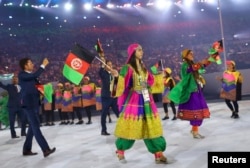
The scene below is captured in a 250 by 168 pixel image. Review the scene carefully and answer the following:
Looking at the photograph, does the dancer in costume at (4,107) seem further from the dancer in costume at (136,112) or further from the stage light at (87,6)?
the stage light at (87,6)

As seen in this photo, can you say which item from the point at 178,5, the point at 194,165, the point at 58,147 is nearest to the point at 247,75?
the point at 58,147

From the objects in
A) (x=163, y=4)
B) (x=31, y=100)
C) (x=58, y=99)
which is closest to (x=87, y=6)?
(x=163, y=4)

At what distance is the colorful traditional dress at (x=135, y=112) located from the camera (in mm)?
4902

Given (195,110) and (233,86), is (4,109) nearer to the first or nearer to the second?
(195,110)

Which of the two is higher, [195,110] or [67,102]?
[67,102]

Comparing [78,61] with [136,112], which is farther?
[78,61]

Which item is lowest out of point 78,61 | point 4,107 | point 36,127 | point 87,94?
point 36,127

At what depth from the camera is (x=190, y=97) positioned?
662 cm

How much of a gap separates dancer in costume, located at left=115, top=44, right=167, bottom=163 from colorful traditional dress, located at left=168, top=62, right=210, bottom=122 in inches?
60.1

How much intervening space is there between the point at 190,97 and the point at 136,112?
2.00 metres

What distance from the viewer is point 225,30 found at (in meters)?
30.5

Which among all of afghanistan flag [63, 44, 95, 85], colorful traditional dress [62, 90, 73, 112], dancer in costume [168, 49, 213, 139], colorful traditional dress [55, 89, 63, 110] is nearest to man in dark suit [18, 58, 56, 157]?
afghanistan flag [63, 44, 95, 85]

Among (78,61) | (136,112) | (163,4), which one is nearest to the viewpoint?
(136,112)

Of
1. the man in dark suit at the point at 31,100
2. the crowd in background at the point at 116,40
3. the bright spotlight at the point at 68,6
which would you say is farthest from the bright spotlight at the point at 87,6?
the man in dark suit at the point at 31,100
